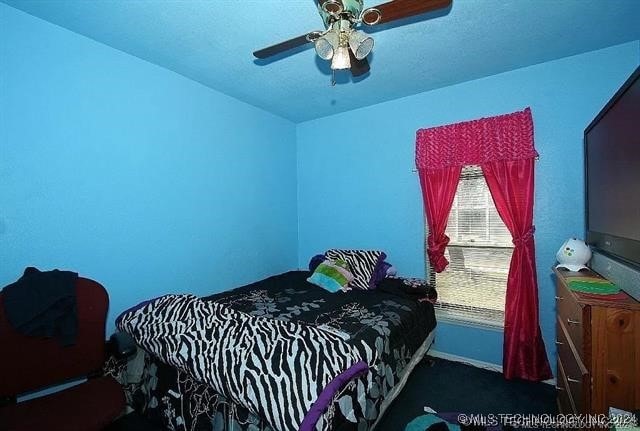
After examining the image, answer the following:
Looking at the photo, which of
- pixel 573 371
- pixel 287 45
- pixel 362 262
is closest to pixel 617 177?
pixel 573 371

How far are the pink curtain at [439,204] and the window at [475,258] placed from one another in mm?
118

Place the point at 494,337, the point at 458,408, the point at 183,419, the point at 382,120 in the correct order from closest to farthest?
1. the point at 183,419
2. the point at 458,408
3. the point at 494,337
4. the point at 382,120

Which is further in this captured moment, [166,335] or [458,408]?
[458,408]

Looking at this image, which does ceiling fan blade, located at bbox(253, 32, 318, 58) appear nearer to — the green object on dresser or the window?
the green object on dresser

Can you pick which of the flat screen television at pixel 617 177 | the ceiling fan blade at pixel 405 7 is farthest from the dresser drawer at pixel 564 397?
the ceiling fan blade at pixel 405 7

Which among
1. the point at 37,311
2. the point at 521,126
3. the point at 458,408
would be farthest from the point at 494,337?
the point at 37,311

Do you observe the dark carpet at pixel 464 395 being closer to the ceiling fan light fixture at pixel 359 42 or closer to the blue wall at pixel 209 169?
the blue wall at pixel 209 169

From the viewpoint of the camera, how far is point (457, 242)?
9.46ft

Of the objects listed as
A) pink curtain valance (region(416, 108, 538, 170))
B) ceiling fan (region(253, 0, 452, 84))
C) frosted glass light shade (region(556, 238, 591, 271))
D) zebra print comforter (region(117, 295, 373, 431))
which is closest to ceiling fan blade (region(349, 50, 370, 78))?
ceiling fan (region(253, 0, 452, 84))

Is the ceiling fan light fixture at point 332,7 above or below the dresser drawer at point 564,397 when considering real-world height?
above

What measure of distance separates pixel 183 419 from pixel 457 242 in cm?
267

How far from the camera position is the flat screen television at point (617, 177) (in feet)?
4.49

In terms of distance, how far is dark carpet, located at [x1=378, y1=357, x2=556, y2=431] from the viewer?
2.04m

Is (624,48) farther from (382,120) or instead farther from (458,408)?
(458,408)
